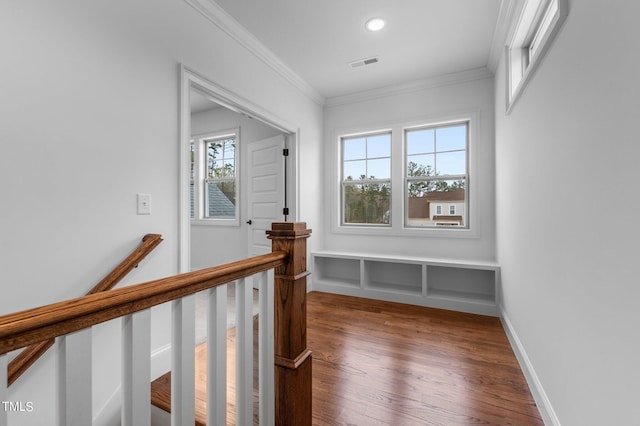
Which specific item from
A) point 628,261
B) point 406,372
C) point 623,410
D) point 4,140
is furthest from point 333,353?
point 4,140

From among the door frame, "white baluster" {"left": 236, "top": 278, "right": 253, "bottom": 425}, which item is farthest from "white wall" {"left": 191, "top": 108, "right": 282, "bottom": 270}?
"white baluster" {"left": 236, "top": 278, "right": 253, "bottom": 425}

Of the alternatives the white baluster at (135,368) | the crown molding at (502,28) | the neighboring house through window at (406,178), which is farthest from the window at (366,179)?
the white baluster at (135,368)

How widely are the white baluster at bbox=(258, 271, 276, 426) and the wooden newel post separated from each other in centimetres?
6

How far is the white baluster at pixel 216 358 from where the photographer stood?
0.94 m

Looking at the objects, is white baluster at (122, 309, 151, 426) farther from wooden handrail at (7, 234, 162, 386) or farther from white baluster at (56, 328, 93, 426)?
wooden handrail at (7, 234, 162, 386)

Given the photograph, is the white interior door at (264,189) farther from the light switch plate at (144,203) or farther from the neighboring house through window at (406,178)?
the light switch plate at (144,203)

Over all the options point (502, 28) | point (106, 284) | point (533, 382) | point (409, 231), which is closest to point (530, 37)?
point (502, 28)

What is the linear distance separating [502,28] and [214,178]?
4107 mm

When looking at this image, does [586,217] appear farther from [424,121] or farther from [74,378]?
[424,121]

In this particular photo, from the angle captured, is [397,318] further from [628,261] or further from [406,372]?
[628,261]

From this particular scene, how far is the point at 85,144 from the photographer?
1568 mm

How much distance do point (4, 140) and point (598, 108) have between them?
2.41 m

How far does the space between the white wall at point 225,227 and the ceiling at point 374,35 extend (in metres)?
1.23

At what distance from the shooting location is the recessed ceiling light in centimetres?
248
